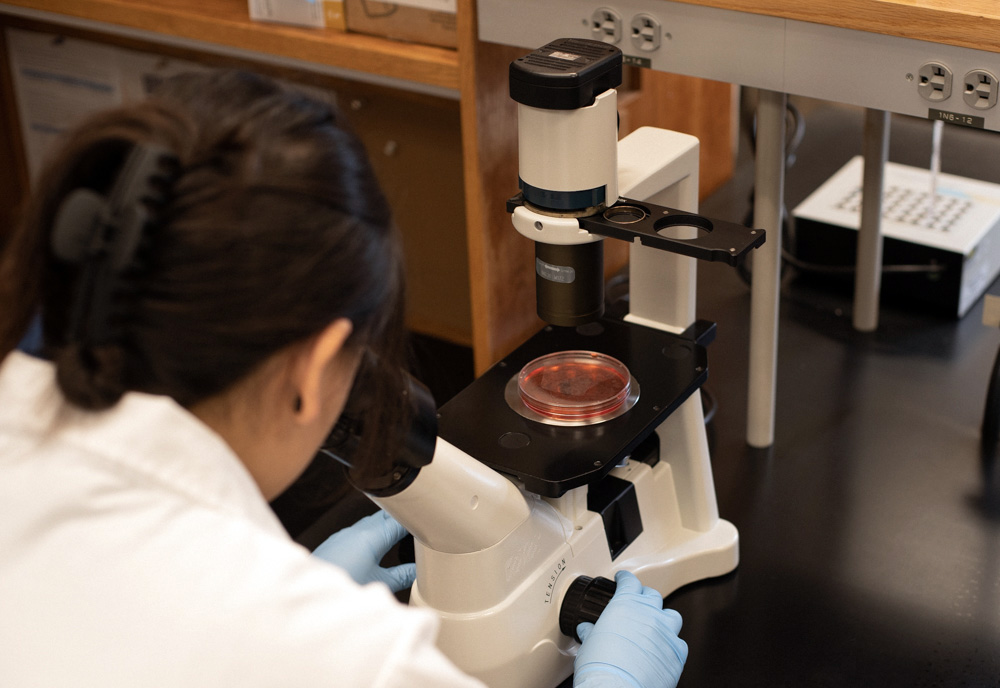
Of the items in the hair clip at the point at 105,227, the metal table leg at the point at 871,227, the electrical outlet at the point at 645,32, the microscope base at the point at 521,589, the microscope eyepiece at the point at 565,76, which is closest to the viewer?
the hair clip at the point at 105,227

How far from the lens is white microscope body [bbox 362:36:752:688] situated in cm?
87

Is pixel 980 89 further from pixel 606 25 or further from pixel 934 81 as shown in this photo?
pixel 606 25

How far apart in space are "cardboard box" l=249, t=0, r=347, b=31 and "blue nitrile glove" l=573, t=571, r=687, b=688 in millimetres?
911

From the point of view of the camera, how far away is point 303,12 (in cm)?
148

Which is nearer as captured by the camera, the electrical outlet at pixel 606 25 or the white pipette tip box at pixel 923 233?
the electrical outlet at pixel 606 25

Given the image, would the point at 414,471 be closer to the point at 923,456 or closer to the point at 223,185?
the point at 223,185

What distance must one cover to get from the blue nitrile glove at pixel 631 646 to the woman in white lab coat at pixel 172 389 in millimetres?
370

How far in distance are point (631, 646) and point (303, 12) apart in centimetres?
101

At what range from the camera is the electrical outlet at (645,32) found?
121 centimetres

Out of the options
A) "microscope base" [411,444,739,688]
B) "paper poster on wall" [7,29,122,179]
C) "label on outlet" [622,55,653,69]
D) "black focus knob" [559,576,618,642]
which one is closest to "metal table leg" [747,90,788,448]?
"label on outlet" [622,55,653,69]

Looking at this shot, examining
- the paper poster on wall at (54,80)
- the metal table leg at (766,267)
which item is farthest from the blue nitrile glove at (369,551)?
the paper poster on wall at (54,80)

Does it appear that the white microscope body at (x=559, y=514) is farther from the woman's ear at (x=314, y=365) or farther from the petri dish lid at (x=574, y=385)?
the woman's ear at (x=314, y=365)

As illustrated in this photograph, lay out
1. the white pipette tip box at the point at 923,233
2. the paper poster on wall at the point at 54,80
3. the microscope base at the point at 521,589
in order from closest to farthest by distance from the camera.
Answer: the microscope base at the point at 521,589
the white pipette tip box at the point at 923,233
the paper poster on wall at the point at 54,80

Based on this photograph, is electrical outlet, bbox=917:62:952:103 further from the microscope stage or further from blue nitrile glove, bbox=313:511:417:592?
blue nitrile glove, bbox=313:511:417:592
